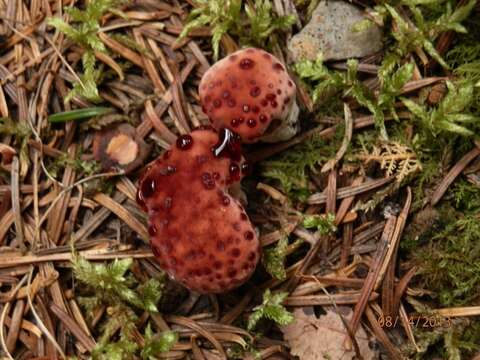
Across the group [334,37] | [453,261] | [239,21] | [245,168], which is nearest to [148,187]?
[245,168]

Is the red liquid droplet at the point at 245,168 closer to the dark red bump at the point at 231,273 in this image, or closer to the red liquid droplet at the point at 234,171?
the red liquid droplet at the point at 234,171

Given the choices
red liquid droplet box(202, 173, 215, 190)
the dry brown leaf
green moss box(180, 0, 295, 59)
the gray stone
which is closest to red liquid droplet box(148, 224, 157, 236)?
red liquid droplet box(202, 173, 215, 190)

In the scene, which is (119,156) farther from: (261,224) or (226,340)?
(226,340)

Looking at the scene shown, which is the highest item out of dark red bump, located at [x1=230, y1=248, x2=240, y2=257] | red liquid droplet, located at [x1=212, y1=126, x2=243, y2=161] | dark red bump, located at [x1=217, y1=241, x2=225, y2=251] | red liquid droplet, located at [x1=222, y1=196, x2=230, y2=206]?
red liquid droplet, located at [x1=212, y1=126, x2=243, y2=161]

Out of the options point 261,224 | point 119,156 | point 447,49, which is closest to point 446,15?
point 447,49

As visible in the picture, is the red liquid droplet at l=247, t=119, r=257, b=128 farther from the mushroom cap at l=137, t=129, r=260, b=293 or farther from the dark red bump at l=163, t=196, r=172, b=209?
the dark red bump at l=163, t=196, r=172, b=209

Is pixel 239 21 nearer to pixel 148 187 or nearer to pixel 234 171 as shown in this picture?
pixel 234 171

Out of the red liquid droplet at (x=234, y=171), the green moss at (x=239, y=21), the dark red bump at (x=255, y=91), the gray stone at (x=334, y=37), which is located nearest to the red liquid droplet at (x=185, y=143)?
the red liquid droplet at (x=234, y=171)
